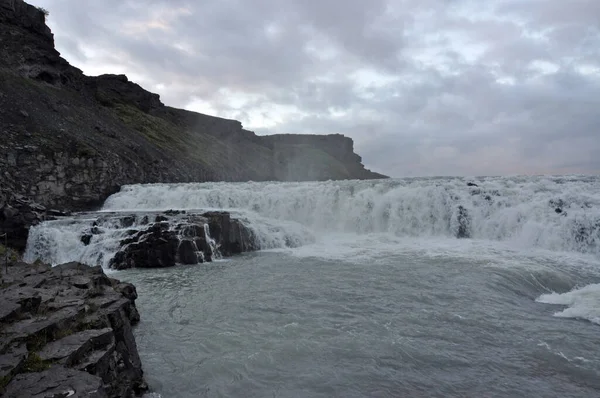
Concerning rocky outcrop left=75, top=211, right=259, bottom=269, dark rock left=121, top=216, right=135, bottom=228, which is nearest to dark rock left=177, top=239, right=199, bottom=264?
rocky outcrop left=75, top=211, right=259, bottom=269

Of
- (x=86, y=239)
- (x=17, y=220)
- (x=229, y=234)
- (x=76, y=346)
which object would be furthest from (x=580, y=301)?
(x=17, y=220)

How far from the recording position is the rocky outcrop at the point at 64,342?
413 centimetres

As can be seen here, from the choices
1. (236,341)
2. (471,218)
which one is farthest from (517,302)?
(471,218)

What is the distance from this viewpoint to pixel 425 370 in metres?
6.12

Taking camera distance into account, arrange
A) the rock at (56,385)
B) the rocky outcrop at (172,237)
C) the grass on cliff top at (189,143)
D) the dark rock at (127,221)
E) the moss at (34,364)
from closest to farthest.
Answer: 1. the rock at (56,385)
2. the moss at (34,364)
3. the rocky outcrop at (172,237)
4. the dark rock at (127,221)
5. the grass on cliff top at (189,143)

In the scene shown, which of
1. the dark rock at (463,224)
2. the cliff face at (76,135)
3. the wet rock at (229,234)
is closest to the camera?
the wet rock at (229,234)

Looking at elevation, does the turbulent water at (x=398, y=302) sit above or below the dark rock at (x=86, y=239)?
below

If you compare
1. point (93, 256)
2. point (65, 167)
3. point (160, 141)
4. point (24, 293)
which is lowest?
point (93, 256)

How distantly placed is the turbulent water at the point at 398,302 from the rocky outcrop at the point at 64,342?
0.79 metres

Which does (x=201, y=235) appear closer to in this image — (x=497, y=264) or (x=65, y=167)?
(x=497, y=264)

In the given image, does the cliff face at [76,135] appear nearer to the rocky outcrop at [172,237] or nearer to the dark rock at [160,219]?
the rocky outcrop at [172,237]

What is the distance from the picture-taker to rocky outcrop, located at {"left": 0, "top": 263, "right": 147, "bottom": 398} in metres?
4.13

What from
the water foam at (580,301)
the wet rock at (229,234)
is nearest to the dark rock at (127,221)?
the wet rock at (229,234)

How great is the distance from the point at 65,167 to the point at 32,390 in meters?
26.3
